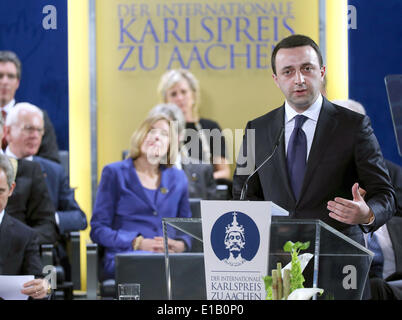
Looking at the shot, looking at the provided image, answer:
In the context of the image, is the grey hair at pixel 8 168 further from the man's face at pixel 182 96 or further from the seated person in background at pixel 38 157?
the man's face at pixel 182 96

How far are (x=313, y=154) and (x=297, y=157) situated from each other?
3.0 inches

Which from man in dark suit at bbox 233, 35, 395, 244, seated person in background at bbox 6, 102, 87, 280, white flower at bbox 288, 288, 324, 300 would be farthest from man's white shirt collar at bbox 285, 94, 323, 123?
seated person in background at bbox 6, 102, 87, 280

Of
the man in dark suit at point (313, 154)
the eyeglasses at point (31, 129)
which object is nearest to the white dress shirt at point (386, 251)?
the man in dark suit at point (313, 154)

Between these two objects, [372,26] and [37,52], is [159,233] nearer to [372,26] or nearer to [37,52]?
[37,52]

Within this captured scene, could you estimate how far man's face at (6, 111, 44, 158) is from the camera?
448 cm

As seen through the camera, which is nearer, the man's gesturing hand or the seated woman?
the man's gesturing hand

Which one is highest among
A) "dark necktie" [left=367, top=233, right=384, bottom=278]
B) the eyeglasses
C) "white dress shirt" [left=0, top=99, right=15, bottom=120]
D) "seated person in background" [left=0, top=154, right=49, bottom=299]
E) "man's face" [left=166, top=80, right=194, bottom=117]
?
"man's face" [left=166, top=80, right=194, bottom=117]

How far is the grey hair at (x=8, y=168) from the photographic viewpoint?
419 cm

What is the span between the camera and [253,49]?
4.43 metres

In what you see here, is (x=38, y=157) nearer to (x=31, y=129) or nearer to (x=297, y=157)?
(x=31, y=129)

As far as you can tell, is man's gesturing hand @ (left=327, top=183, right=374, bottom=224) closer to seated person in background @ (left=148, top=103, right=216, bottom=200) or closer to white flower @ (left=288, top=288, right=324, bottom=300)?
white flower @ (left=288, top=288, right=324, bottom=300)

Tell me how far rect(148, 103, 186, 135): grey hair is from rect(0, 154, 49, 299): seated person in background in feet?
3.48

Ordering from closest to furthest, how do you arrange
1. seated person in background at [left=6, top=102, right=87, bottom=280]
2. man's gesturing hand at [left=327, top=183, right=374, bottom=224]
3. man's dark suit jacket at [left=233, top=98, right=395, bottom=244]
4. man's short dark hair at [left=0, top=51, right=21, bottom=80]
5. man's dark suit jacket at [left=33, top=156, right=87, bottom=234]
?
man's gesturing hand at [left=327, top=183, right=374, bottom=224]
man's dark suit jacket at [left=233, top=98, right=395, bottom=244]
man's short dark hair at [left=0, top=51, right=21, bottom=80]
seated person in background at [left=6, top=102, right=87, bottom=280]
man's dark suit jacket at [left=33, top=156, right=87, bottom=234]

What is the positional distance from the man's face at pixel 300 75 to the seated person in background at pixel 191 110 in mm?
1030
